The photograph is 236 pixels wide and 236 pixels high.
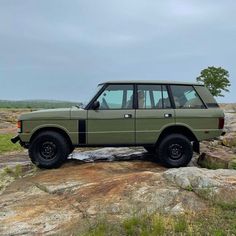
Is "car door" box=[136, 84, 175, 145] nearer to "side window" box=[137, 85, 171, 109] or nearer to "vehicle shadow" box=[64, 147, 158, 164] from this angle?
"side window" box=[137, 85, 171, 109]

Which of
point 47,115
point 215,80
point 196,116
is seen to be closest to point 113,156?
point 47,115

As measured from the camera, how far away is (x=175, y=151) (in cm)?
993

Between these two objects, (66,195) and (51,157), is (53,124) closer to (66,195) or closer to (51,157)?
(51,157)

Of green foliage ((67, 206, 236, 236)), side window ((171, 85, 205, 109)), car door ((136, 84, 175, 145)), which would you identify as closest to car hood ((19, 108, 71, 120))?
car door ((136, 84, 175, 145))

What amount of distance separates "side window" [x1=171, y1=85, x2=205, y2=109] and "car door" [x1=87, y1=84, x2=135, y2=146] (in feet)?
3.58

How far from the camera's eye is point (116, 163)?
33.3ft

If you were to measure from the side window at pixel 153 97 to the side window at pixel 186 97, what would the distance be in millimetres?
225

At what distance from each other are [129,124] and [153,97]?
0.87 meters

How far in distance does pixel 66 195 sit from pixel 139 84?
3.51m

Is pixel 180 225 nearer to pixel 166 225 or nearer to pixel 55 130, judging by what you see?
pixel 166 225

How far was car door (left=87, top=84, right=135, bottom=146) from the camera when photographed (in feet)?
32.0

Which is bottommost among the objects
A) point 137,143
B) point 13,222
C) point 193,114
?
point 13,222

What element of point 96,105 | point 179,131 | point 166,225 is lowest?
point 166,225

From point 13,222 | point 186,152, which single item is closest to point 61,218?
point 13,222
